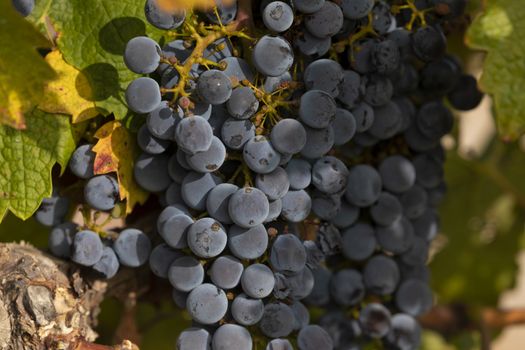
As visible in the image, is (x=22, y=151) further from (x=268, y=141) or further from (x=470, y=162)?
(x=470, y=162)

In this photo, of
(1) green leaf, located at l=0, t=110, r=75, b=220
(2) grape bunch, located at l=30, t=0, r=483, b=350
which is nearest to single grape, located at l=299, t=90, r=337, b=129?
(2) grape bunch, located at l=30, t=0, r=483, b=350

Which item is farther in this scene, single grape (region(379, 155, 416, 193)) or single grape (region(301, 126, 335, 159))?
single grape (region(379, 155, 416, 193))

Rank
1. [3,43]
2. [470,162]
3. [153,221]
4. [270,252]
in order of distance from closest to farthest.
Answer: [3,43] < [270,252] < [153,221] < [470,162]

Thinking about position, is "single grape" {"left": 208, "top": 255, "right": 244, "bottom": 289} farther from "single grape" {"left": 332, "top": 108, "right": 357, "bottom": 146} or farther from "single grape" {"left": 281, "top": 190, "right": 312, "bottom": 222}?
"single grape" {"left": 332, "top": 108, "right": 357, "bottom": 146}

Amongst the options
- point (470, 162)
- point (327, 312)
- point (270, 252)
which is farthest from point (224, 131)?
point (470, 162)

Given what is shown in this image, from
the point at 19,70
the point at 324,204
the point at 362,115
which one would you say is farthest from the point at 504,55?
the point at 19,70

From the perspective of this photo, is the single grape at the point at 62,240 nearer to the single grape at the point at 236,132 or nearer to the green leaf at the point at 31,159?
the green leaf at the point at 31,159
